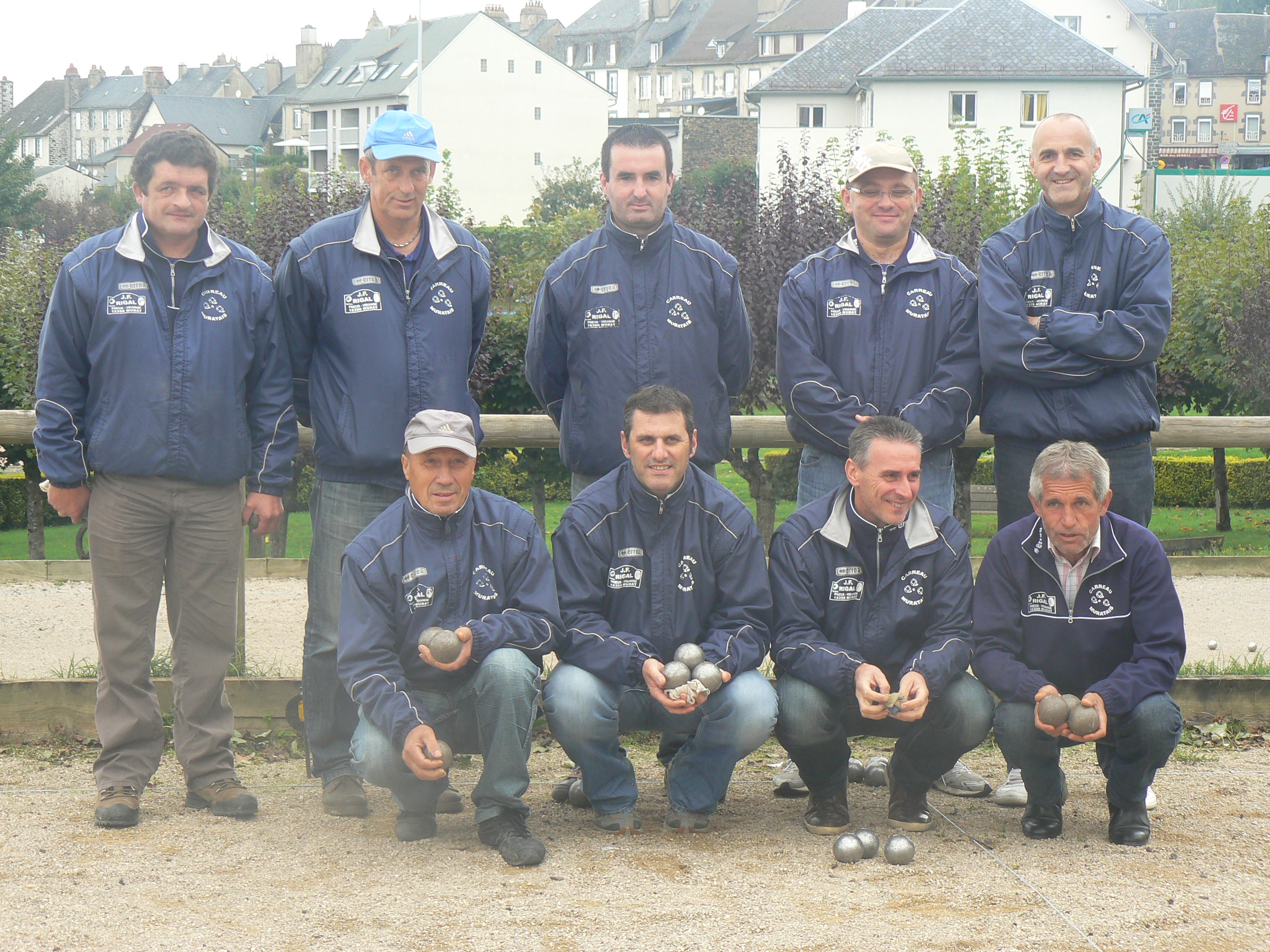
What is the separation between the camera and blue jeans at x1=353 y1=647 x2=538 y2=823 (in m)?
4.19

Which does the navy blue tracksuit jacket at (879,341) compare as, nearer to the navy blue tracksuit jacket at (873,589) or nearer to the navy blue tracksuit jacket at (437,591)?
the navy blue tracksuit jacket at (873,589)

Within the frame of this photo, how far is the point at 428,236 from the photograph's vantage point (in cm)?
470

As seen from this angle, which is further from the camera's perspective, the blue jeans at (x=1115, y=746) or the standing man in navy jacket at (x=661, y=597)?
the standing man in navy jacket at (x=661, y=597)

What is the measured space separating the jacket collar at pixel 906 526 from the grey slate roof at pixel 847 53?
54.9m

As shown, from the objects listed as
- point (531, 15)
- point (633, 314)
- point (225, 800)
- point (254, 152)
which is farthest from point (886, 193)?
point (531, 15)

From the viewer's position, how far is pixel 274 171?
219 feet

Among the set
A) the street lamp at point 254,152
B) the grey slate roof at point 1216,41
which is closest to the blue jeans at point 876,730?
the street lamp at point 254,152

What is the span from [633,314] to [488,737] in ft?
5.14

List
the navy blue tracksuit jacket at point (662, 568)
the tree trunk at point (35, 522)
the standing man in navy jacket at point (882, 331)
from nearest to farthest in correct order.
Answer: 1. the navy blue tracksuit jacket at point (662, 568)
2. the standing man in navy jacket at point (882, 331)
3. the tree trunk at point (35, 522)

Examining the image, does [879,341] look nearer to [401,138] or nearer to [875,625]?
[875,625]

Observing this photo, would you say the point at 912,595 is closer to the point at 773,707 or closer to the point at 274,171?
the point at 773,707

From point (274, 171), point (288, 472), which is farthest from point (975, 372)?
point (274, 171)

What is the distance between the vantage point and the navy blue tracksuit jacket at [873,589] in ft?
14.5

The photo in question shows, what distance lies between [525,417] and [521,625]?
6.07 ft
